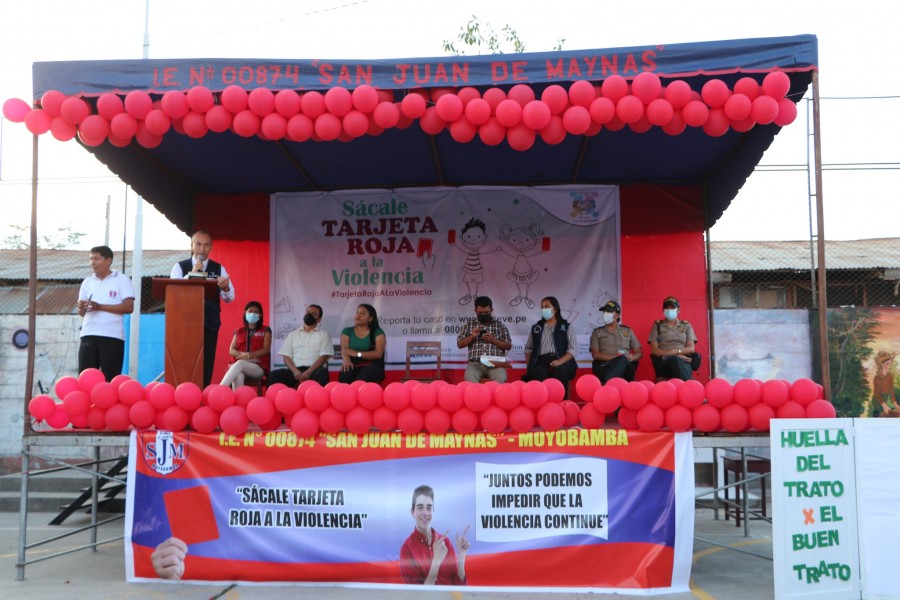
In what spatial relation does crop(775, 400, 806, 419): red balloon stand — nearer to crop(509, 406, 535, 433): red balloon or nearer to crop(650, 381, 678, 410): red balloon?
crop(650, 381, 678, 410): red balloon

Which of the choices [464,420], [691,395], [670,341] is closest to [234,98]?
[464,420]

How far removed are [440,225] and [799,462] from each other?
504 centimetres

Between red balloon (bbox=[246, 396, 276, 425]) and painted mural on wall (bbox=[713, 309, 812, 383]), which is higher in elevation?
painted mural on wall (bbox=[713, 309, 812, 383])

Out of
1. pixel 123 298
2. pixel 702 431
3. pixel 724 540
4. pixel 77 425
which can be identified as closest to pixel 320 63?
pixel 123 298

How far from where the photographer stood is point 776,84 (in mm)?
5562

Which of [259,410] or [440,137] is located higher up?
[440,137]

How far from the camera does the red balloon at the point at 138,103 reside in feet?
19.0

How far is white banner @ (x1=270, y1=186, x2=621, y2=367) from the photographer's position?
900 cm

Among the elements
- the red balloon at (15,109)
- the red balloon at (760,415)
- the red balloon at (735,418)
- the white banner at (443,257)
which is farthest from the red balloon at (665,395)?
the red balloon at (15,109)

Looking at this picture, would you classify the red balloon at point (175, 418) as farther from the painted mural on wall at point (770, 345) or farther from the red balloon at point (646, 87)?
the painted mural on wall at point (770, 345)

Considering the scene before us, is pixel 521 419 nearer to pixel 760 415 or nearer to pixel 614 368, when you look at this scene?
pixel 760 415

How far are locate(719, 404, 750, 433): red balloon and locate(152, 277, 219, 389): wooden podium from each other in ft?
13.6

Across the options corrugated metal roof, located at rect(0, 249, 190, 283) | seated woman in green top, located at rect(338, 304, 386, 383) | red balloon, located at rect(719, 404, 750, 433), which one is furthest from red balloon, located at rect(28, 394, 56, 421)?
corrugated metal roof, located at rect(0, 249, 190, 283)

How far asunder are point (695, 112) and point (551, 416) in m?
2.43
